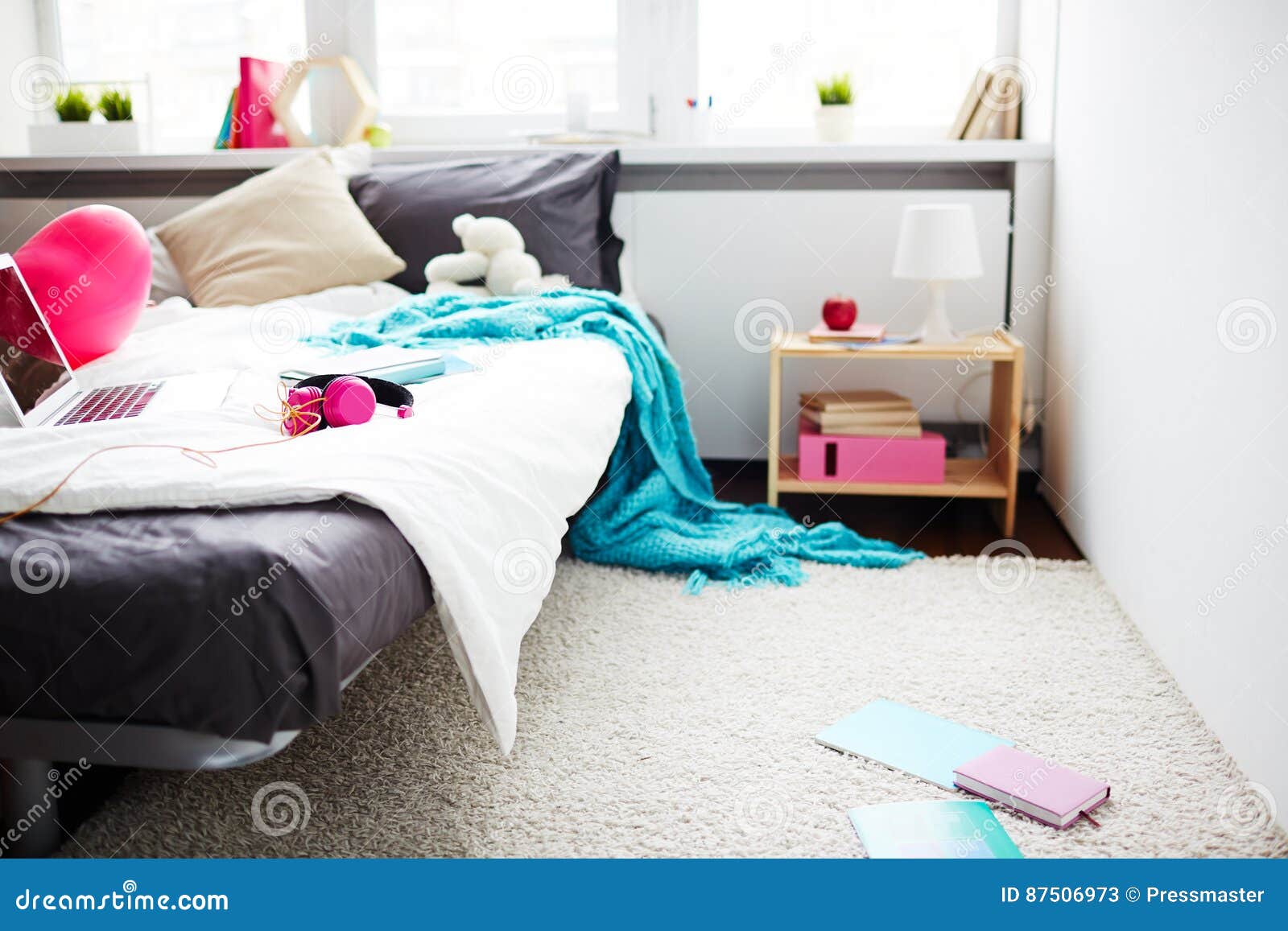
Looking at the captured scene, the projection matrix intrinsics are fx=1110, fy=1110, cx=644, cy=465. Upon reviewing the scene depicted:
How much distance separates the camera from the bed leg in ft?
4.17

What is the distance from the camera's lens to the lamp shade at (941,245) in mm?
2613

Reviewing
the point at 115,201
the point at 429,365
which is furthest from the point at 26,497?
the point at 115,201

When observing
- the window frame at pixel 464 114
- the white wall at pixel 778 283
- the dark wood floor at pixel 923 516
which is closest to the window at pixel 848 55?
the window frame at pixel 464 114

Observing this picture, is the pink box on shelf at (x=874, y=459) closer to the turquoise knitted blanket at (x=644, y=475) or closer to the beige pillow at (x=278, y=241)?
the turquoise knitted blanket at (x=644, y=475)

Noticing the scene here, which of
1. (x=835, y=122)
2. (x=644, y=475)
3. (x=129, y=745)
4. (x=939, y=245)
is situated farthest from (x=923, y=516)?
(x=129, y=745)

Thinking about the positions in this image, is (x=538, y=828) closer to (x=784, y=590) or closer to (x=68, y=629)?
(x=68, y=629)

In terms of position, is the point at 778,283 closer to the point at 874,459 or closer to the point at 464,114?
the point at 874,459

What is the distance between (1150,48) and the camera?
196 cm

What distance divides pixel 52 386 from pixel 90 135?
2.01 metres

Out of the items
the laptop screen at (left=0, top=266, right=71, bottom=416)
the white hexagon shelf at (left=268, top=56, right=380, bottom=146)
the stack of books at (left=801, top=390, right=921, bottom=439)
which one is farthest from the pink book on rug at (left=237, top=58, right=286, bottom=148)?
the stack of books at (left=801, top=390, right=921, bottom=439)

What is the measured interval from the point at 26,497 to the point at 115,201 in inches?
98.6

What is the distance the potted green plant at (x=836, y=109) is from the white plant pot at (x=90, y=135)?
6.69 feet

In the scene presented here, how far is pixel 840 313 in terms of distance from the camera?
2.75m

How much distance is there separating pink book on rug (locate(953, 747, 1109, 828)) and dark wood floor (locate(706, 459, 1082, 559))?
103cm
